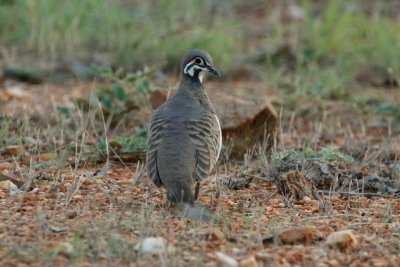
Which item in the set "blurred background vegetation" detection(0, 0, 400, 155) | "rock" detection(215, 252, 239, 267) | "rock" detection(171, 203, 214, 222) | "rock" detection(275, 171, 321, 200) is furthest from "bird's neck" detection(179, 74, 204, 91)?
"blurred background vegetation" detection(0, 0, 400, 155)

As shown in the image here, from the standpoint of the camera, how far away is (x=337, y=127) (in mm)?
9297

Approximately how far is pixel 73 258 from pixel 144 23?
731 centimetres

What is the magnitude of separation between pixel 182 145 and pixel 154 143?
0.73 feet

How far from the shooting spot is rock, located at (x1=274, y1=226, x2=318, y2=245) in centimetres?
520

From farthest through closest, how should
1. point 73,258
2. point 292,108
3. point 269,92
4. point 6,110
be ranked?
1. point 269,92
2. point 292,108
3. point 6,110
4. point 73,258

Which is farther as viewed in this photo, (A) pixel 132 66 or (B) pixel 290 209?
(A) pixel 132 66

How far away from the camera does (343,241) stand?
5.12 metres

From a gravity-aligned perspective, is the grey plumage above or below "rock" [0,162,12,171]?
above

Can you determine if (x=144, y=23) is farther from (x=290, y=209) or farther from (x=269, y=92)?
(x=290, y=209)

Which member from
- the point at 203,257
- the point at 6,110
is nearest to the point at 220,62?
the point at 6,110

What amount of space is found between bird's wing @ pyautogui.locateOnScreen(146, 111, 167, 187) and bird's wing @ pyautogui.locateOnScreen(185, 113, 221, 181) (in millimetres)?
183

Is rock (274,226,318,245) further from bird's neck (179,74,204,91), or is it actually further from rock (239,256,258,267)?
bird's neck (179,74,204,91)

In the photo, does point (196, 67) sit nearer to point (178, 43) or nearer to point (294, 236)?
point (294, 236)

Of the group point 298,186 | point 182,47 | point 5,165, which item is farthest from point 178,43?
point 298,186
